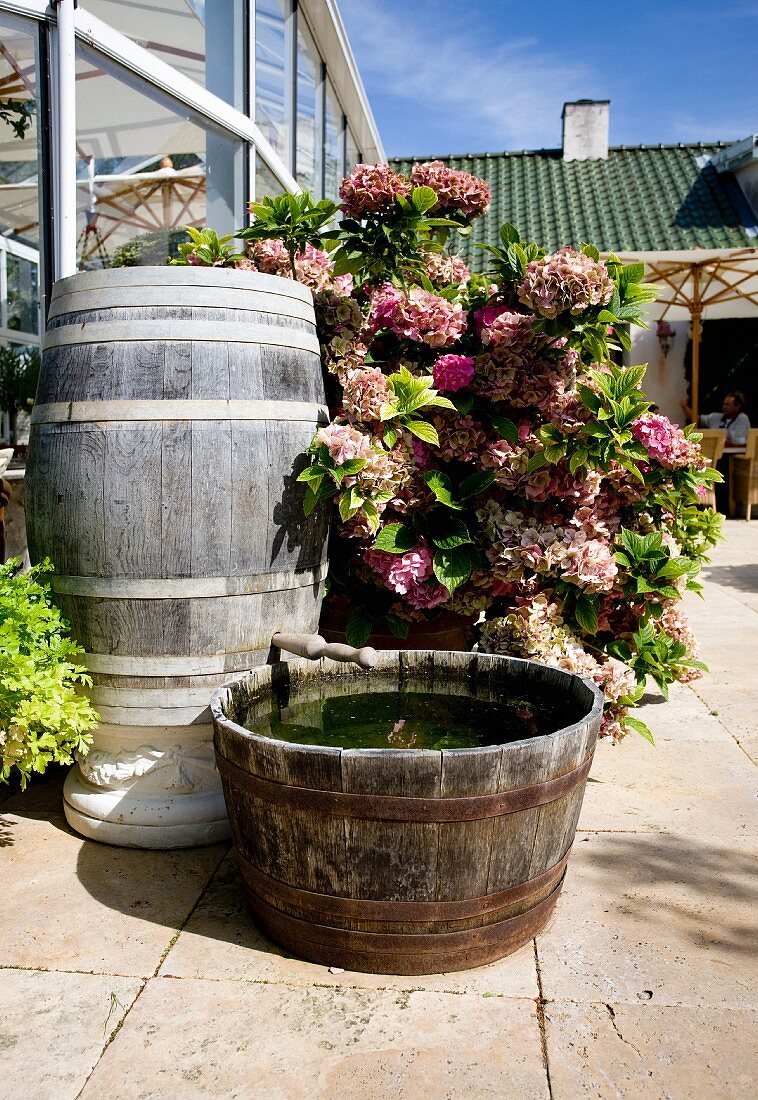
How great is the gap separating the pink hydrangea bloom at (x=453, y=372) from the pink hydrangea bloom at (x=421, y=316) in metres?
0.11

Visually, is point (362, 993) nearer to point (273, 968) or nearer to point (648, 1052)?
point (273, 968)

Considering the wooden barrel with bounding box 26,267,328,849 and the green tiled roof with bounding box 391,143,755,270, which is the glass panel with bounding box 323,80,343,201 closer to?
the green tiled roof with bounding box 391,143,755,270

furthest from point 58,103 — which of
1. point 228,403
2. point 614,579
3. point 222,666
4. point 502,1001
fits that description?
point 502,1001

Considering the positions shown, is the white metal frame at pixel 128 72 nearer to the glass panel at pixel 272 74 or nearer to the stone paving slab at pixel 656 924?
the glass panel at pixel 272 74

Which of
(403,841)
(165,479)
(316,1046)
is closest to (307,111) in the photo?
(165,479)

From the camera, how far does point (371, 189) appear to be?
2.52m

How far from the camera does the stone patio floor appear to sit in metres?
1.38

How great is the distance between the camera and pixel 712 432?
8.73 m

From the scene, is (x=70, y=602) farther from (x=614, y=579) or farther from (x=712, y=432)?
(x=712, y=432)

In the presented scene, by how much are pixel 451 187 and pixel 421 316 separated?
1.44 feet

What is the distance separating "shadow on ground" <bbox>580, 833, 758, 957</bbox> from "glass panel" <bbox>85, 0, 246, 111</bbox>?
3582 mm

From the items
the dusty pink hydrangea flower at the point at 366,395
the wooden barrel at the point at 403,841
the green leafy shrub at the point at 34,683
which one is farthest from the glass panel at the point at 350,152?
the wooden barrel at the point at 403,841

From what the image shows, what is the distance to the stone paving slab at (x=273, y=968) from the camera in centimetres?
163

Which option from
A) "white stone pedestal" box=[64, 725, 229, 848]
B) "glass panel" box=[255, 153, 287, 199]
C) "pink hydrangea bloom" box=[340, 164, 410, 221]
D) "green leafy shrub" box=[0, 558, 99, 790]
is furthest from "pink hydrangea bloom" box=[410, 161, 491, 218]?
"glass panel" box=[255, 153, 287, 199]
